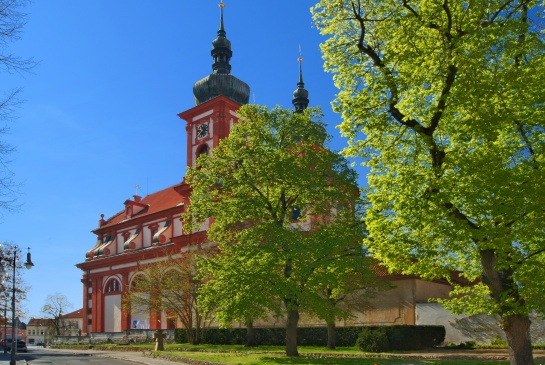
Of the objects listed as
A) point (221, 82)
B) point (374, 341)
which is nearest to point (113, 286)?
point (221, 82)

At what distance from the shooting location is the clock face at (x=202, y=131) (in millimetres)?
54188

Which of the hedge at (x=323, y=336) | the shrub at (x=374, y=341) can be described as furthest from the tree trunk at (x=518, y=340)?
the hedge at (x=323, y=336)

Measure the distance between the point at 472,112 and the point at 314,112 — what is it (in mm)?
11903

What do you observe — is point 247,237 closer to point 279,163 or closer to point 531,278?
point 279,163

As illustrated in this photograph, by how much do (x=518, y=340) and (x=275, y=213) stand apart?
12543 mm

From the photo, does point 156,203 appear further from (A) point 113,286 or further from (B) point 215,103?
(B) point 215,103

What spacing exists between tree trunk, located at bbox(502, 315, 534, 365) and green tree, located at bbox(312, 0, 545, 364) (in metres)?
0.03

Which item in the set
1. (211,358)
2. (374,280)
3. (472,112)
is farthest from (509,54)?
(211,358)

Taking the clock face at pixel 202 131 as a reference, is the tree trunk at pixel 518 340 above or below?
below

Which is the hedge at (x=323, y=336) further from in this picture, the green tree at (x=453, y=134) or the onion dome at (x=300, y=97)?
the onion dome at (x=300, y=97)

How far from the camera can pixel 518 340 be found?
14711 mm

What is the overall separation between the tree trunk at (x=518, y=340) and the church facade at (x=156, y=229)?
25504 mm

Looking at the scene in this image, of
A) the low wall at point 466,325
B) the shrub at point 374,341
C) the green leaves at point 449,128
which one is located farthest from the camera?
the shrub at point 374,341

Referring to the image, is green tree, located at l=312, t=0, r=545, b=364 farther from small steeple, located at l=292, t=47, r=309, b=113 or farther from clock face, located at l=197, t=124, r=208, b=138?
small steeple, located at l=292, t=47, r=309, b=113
